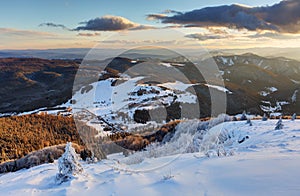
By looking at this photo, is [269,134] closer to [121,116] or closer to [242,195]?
[242,195]

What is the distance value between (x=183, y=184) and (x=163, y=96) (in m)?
54.6

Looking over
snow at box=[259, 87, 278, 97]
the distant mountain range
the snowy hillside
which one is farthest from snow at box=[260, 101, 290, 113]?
the snowy hillside

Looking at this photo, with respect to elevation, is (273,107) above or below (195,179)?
below

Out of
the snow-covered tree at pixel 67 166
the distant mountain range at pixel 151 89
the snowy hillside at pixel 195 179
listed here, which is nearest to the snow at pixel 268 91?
the distant mountain range at pixel 151 89

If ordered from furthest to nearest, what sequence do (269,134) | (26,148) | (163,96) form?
(163,96)
(26,148)
(269,134)

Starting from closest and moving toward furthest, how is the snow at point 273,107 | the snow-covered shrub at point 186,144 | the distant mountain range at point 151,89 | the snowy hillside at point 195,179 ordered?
the snowy hillside at point 195,179 → the snow-covered shrub at point 186,144 → the distant mountain range at point 151,89 → the snow at point 273,107

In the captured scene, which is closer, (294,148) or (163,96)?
(294,148)

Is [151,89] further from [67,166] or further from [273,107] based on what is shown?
[67,166]

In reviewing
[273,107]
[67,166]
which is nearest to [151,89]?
[273,107]

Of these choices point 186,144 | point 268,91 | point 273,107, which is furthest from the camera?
point 268,91

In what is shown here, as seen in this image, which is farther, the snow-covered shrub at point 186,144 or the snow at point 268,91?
the snow at point 268,91

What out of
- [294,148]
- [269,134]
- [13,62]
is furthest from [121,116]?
[13,62]

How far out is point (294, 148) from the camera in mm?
8445

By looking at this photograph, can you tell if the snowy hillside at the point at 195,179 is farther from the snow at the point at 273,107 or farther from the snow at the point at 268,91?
the snow at the point at 268,91
